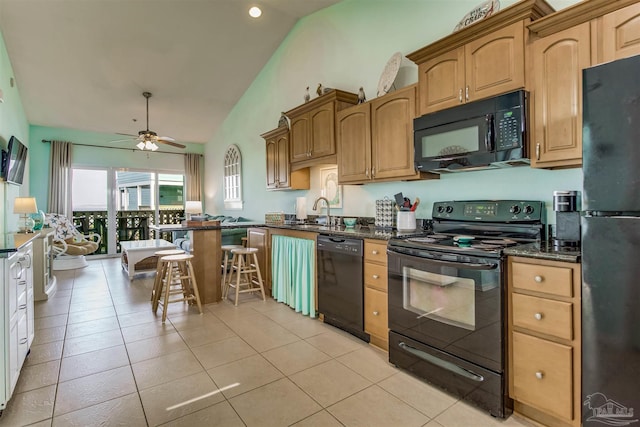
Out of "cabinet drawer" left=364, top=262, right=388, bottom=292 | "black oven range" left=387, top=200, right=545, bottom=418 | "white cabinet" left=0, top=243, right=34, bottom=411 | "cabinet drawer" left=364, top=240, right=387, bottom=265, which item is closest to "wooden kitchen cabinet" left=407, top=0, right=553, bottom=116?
"black oven range" left=387, top=200, right=545, bottom=418

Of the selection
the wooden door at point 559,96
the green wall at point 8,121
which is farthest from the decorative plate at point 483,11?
the green wall at point 8,121

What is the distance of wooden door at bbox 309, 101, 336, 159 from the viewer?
3572 mm

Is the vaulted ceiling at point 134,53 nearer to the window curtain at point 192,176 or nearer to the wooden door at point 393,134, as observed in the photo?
the window curtain at point 192,176

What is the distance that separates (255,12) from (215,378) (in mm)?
4347

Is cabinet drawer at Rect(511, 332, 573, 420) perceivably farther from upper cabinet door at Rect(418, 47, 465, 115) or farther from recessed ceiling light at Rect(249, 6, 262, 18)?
recessed ceiling light at Rect(249, 6, 262, 18)

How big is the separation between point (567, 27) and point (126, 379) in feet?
11.3

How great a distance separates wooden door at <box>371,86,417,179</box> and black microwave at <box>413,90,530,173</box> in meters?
0.15

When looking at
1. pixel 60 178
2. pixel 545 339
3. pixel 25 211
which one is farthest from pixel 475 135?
pixel 60 178

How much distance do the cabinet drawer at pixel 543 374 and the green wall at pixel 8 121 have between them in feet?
18.1

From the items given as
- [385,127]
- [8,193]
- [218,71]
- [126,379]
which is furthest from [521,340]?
[8,193]

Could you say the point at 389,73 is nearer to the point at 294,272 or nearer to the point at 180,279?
the point at 294,272

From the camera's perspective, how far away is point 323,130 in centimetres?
369

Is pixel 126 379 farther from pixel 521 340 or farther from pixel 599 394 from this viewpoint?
pixel 599 394

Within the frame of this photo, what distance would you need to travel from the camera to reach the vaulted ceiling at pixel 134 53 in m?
4.12
